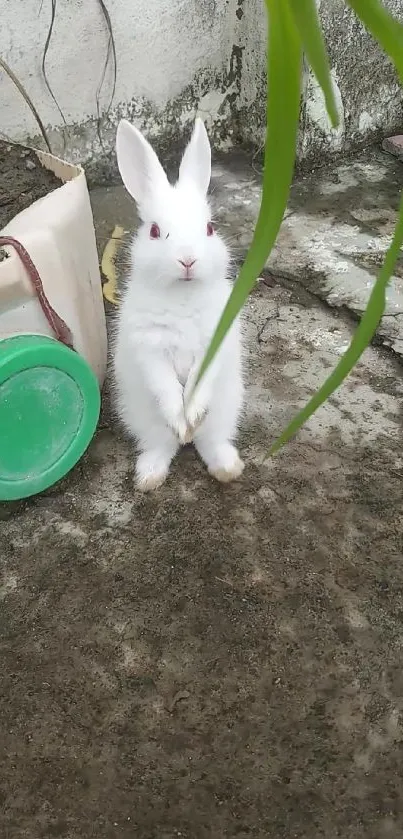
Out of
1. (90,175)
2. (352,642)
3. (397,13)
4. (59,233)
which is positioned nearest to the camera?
(352,642)

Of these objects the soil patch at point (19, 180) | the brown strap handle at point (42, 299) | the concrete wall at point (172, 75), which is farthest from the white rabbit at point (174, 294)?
the concrete wall at point (172, 75)

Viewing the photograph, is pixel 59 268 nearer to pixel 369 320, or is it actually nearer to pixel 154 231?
pixel 154 231

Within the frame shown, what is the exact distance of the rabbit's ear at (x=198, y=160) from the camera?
1.59 metres

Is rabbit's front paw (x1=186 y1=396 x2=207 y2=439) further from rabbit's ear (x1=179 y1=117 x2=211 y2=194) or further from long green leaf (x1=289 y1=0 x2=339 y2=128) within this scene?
long green leaf (x1=289 y1=0 x2=339 y2=128)

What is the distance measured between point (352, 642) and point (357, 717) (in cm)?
15

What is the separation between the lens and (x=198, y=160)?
1.59m

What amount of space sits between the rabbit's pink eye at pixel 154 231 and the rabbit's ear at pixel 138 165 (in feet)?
0.28

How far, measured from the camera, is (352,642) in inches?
54.6

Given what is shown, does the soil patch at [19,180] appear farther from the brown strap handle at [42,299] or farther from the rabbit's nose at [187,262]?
the rabbit's nose at [187,262]

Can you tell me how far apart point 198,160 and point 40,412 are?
2.10ft

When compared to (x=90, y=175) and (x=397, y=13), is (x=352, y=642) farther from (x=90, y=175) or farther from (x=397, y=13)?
(x=397, y=13)

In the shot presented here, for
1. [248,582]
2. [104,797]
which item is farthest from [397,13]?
[104,797]

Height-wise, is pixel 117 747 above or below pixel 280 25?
below

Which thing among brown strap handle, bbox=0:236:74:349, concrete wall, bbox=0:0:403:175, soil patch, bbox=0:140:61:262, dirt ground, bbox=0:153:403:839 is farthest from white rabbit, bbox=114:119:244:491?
concrete wall, bbox=0:0:403:175
